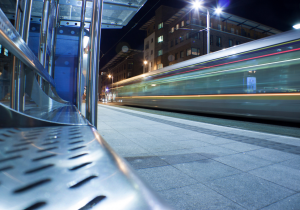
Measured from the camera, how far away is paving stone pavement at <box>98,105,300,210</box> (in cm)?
178

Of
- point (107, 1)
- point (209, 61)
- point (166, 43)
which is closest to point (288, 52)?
point (209, 61)

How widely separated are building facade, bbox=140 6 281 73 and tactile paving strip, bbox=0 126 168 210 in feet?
107

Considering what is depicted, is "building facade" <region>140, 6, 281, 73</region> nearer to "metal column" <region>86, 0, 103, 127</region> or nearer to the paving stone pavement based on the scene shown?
the paving stone pavement

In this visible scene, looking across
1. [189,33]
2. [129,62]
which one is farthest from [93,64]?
[129,62]

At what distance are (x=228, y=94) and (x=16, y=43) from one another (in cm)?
816

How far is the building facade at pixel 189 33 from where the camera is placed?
32.7 meters

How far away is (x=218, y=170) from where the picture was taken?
2469 mm

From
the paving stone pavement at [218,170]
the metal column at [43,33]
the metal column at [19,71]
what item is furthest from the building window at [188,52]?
the metal column at [19,71]

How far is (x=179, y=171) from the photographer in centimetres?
240

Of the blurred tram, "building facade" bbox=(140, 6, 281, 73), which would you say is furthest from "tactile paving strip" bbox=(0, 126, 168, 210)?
"building facade" bbox=(140, 6, 281, 73)

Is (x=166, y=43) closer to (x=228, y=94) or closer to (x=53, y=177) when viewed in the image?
(x=228, y=94)

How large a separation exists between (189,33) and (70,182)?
35.1m

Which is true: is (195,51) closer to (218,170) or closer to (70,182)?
A: (218,170)

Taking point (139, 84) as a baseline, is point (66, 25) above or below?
above
